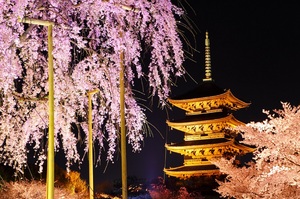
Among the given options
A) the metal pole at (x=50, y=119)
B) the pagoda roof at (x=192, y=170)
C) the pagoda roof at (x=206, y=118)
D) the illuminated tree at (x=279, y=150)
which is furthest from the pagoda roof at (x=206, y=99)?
the metal pole at (x=50, y=119)

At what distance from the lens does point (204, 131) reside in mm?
41406

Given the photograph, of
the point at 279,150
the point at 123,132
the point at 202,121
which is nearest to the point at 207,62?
the point at 202,121

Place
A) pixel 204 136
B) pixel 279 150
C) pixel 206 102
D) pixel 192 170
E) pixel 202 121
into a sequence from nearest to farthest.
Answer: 1. pixel 279 150
2. pixel 192 170
3. pixel 202 121
4. pixel 204 136
5. pixel 206 102

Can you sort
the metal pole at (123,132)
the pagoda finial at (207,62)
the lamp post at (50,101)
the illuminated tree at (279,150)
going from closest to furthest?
1. the lamp post at (50,101)
2. the metal pole at (123,132)
3. the illuminated tree at (279,150)
4. the pagoda finial at (207,62)

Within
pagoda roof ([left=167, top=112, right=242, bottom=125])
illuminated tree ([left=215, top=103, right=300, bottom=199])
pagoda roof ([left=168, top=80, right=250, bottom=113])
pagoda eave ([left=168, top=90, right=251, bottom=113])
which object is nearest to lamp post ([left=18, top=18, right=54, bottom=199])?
illuminated tree ([left=215, top=103, right=300, bottom=199])

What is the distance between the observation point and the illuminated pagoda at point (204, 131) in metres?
39.8

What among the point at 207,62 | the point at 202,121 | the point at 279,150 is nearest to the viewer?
the point at 279,150

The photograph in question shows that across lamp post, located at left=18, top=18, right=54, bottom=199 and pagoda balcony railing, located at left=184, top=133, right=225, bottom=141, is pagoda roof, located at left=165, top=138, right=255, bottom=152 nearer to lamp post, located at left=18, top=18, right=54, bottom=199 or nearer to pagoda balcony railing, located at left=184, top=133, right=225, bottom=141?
pagoda balcony railing, located at left=184, top=133, right=225, bottom=141

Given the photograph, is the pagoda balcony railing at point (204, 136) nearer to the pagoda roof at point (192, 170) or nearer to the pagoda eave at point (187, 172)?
the pagoda roof at point (192, 170)

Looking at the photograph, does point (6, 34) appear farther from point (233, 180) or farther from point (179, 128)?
point (179, 128)

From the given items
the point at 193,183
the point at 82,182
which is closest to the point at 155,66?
the point at 82,182

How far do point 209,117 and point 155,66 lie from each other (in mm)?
33675

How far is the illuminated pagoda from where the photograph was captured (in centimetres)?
3984

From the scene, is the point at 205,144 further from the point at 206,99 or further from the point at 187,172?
the point at 206,99
